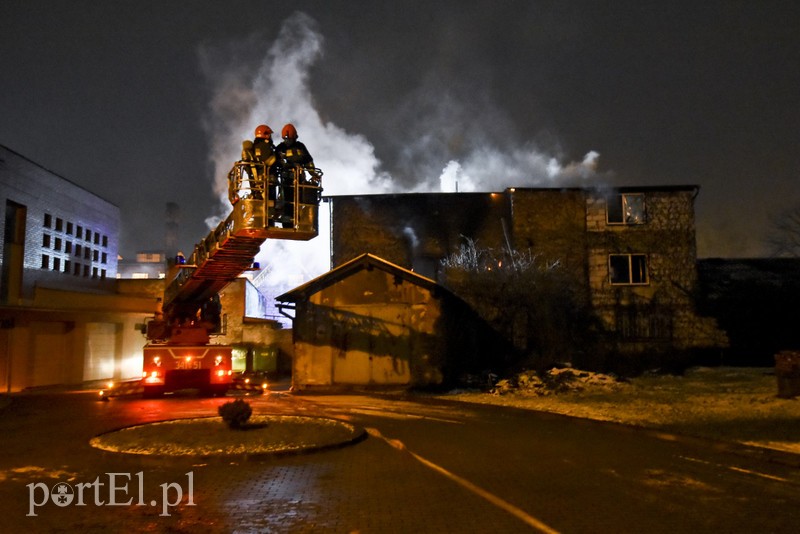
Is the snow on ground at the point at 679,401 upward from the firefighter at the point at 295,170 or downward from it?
downward

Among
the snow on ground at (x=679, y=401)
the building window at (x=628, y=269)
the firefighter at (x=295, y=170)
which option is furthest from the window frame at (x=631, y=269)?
the firefighter at (x=295, y=170)

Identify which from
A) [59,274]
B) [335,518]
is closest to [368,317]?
[335,518]

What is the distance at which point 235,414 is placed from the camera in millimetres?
11188

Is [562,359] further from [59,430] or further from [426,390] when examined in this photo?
[59,430]

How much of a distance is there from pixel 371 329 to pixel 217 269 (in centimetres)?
809

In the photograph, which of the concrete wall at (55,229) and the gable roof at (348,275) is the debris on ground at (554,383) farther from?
the concrete wall at (55,229)

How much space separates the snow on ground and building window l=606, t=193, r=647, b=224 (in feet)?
27.9

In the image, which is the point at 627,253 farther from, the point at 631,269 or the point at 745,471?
the point at 745,471

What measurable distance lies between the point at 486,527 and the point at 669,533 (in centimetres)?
174

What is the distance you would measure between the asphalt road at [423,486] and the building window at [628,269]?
1903cm

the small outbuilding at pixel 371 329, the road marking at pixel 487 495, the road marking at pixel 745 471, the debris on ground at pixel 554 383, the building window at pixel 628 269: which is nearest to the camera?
the road marking at pixel 487 495

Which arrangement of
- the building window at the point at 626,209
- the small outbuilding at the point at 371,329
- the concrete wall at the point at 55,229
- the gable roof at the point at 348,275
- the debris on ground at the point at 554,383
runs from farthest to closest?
the concrete wall at the point at 55,229 < the building window at the point at 626,209 < the gable roof at the point at 348,275 < the small outbuilding at the point at 371,329 < the debris on ground at the point at 554,383

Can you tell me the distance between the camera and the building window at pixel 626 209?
99.2 feet

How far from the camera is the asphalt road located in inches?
246
